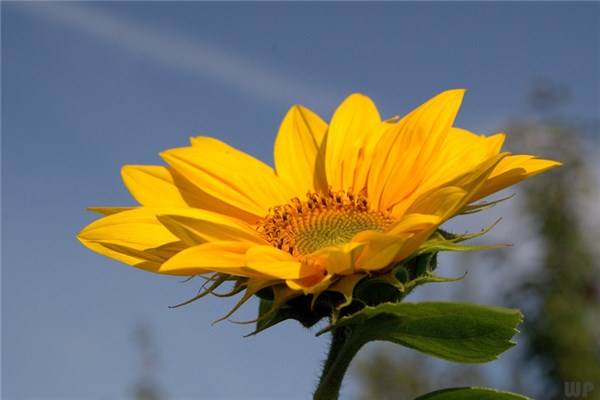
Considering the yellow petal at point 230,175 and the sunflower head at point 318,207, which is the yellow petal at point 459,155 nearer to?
the sunflower head at point 318,207

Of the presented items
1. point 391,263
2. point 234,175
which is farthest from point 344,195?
point 391,263

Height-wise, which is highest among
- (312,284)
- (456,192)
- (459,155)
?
(459,155)

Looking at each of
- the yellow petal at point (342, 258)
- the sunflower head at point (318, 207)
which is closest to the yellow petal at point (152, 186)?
the sunflower head at point (318, 207)

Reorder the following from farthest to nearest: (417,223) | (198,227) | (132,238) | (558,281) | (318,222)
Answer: (558,281), (318,222), (132,238), (198,227), (417,223)

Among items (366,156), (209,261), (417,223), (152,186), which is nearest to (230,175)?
(152,186)

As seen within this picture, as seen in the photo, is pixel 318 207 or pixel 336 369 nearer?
A: pixel 336 369

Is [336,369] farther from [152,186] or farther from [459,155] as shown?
[152,186]
